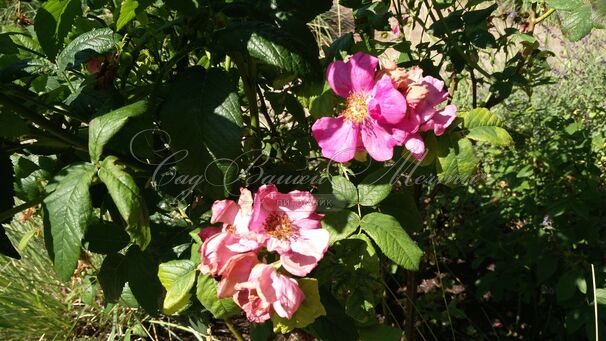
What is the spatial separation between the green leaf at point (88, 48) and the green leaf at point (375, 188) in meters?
0.40

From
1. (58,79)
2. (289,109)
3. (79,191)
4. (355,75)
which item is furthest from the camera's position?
(289,109)

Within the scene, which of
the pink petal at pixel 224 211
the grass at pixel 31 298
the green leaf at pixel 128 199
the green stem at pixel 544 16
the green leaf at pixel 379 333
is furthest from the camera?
the grass at pixel 31 298

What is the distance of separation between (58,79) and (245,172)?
0.34m

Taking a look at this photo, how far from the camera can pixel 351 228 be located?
81 cm

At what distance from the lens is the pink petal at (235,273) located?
2.27 feet

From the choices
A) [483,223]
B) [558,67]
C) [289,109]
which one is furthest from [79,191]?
[558,67]

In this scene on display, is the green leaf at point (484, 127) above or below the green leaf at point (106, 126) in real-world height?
below

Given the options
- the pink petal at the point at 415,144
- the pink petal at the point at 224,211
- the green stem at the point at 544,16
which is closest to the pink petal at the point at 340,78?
the pink petal at the point at 415,144

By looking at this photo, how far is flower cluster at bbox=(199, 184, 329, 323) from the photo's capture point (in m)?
0.68

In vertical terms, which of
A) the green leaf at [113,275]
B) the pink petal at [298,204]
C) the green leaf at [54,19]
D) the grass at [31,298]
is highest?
the green leaf at [54,19]

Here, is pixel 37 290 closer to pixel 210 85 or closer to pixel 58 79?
pixel 58 79

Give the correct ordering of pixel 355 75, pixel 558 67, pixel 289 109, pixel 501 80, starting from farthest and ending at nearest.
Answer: pixel 558 67 < pixel 501 80 < pixel 289 109 < pixel 355 75

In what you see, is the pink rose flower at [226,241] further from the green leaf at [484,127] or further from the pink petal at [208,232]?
the green leaf at [484,127]

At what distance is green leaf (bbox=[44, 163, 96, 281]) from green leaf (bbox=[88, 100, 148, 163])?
3 cm
